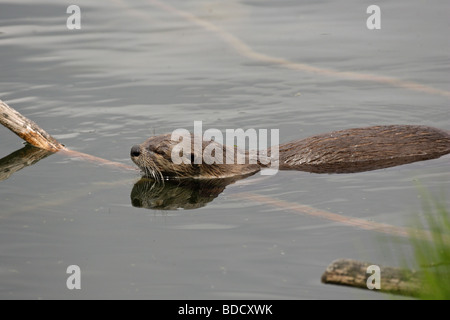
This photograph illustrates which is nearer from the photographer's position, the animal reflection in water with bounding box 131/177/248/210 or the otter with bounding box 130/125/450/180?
the animal reflection in water with bounding box 131/177/248/210

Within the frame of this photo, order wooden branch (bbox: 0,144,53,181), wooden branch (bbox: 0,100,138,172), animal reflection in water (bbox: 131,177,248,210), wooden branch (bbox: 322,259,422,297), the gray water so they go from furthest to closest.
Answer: wooden branch (bbox: 0,144,53,181) < wooden branch (bbox: 0,100,138,172) < animal reflection in water (bbox: 131,177,248,210) < the gray water < wooden branch (bbox: 322,259,422,297)

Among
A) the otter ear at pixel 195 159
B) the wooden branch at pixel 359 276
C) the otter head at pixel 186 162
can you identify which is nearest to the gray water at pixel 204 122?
the wooden branch at pixel 359 276

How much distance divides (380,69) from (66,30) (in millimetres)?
6900

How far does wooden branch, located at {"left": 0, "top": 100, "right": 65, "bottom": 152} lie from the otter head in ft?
5.23

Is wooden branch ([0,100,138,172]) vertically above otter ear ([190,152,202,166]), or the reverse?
wooden branch ([0,100,138,172])

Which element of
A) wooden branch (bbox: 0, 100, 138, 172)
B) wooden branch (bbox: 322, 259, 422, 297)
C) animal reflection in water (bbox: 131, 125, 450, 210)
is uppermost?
wooden branch (bbox: 0, 100, 138, 172)

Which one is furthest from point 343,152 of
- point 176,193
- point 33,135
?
point 33,135

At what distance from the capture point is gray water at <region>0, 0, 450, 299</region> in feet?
21.5

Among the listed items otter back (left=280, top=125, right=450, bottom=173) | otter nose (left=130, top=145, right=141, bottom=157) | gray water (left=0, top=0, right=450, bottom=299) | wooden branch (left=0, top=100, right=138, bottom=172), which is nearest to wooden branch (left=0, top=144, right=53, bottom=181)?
wooden branch (left=0, top=100, right=138, bottom=172)

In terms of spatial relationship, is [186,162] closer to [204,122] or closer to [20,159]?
[204,122]

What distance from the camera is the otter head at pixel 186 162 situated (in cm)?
882

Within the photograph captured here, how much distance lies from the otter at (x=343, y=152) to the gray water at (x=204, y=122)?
0.17m

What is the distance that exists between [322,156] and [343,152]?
25 centimetres

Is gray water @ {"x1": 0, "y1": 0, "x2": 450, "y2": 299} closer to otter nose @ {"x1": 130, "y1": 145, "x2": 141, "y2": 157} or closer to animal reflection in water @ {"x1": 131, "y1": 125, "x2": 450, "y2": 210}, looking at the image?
animal reflection in water @ {"x1": 131, "y1": 125, "x2": 450, "y2": 210}
